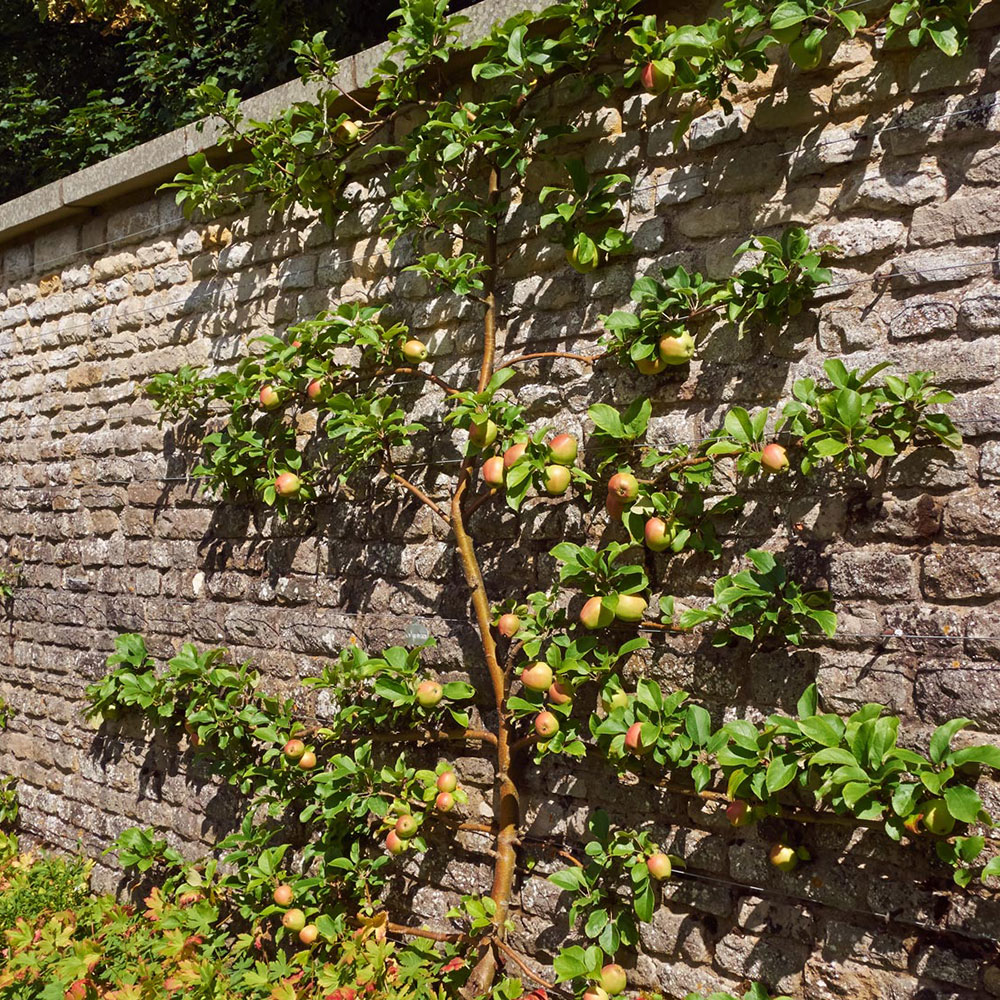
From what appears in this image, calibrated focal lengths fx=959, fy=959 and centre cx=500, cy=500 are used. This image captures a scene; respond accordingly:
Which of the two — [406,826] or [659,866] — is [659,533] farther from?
[406,826]

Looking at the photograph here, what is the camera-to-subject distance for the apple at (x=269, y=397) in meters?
3.36

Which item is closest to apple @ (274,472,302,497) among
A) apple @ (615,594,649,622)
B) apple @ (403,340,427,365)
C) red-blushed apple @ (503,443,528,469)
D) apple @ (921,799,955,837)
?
apple @ (403,340,427,365)

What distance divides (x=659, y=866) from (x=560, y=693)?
51 cm

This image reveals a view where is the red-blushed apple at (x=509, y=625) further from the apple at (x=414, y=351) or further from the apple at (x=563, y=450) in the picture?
the apple at (x=414, y=351)

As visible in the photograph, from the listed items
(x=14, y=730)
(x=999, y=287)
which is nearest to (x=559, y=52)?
(x=999, y=287)

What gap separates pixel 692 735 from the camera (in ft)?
8.05

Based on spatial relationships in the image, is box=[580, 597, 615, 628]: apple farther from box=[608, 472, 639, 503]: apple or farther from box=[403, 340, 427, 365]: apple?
box=[403, 340, 427, 365]: apple

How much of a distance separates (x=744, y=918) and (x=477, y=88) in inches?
101

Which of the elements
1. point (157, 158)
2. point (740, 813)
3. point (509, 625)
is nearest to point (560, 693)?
point (509, 625)

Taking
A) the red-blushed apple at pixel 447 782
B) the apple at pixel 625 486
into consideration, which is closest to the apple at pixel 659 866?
the red-blushed apple at pixel 447 782

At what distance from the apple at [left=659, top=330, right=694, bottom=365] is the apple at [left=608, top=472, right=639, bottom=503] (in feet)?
1.08

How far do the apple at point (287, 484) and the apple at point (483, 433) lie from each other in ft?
2.72

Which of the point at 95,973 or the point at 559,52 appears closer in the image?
the point at 559,52

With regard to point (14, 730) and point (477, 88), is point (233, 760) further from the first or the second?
point (477, 88)
